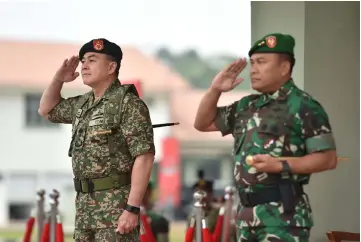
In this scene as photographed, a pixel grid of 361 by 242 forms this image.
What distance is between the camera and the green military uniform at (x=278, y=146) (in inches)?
138

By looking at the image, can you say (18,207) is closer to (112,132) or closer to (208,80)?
(208,80)

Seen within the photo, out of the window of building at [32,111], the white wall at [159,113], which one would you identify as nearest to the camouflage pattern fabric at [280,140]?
the white wall at [159,113]

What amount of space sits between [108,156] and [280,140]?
2.57 feet

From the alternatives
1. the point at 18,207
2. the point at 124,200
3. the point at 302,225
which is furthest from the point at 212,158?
→ the point at 302,225

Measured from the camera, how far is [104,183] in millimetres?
3957

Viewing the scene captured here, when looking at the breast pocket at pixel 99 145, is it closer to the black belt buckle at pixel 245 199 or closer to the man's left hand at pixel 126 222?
the man's left hand at pixel 126 222

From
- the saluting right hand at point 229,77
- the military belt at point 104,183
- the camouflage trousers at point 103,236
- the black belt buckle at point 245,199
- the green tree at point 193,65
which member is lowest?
the camouflage trousers at point 103,236

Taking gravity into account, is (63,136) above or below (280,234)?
above

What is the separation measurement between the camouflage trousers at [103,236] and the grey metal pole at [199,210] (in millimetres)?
1419

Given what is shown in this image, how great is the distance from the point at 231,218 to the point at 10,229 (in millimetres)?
2473

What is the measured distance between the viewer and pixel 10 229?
7.94 metres

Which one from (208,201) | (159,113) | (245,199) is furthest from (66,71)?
(159,113)

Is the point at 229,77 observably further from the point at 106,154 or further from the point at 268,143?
the point at 106,154

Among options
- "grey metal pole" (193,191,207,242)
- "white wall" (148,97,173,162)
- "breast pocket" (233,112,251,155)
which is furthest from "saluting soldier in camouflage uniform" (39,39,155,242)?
"white wall" (148,97,173,162)
